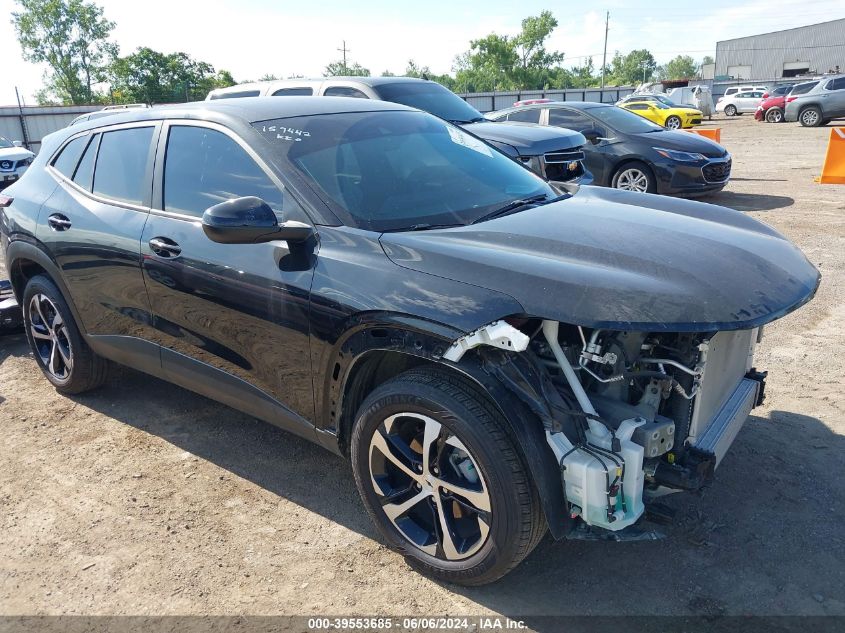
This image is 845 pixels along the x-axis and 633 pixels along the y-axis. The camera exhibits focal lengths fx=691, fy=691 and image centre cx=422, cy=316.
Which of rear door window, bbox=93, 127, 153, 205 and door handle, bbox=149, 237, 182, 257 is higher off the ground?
rear door window, bbox=93, 127, 153, 205

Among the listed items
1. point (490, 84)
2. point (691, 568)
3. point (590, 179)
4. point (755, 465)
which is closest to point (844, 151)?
point (590, 179)

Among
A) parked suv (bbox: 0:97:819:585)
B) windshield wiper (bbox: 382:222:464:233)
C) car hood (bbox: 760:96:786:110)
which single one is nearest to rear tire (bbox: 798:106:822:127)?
car hood (bbox: 760:96:786:110)

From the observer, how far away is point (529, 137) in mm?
8367

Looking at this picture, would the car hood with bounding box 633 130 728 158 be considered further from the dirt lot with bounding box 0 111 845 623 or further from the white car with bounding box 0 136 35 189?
the white car with bounding box 0 136 35 189

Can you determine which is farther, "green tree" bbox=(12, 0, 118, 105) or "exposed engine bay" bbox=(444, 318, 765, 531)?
"green tree" bbox=(12, 0, 118, 105)

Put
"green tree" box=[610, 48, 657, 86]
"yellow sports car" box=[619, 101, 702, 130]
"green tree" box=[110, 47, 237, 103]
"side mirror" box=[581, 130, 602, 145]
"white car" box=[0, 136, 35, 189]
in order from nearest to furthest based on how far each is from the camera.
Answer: "side mirror" box=[581, 130, 602, 145], "white car" box=[0, 136, 35, 189], "yellow sports car" box=[619, 101, 702, 130], "green tree" box=[110, 47, 237, 103], "green tree" box=[610, 48, 657, 86]

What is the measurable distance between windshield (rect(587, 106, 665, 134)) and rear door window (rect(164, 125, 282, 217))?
840cm

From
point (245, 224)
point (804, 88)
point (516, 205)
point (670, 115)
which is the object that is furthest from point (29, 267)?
point (804, 88)

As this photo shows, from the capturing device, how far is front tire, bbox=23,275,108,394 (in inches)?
171

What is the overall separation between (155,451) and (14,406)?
4.50ft

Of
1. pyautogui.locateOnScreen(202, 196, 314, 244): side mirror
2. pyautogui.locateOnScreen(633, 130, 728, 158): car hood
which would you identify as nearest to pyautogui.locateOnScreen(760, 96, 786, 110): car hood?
pyautogui.locateOnScreen(633, 130, 728, 158): car hood

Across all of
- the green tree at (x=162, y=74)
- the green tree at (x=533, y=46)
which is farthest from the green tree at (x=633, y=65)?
the green tree at (x=162, y=74)

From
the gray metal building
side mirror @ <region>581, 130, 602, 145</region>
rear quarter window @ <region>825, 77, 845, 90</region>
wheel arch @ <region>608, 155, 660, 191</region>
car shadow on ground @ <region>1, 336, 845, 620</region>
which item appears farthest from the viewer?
the gray metal building

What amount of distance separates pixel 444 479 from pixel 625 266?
40.5 inches
